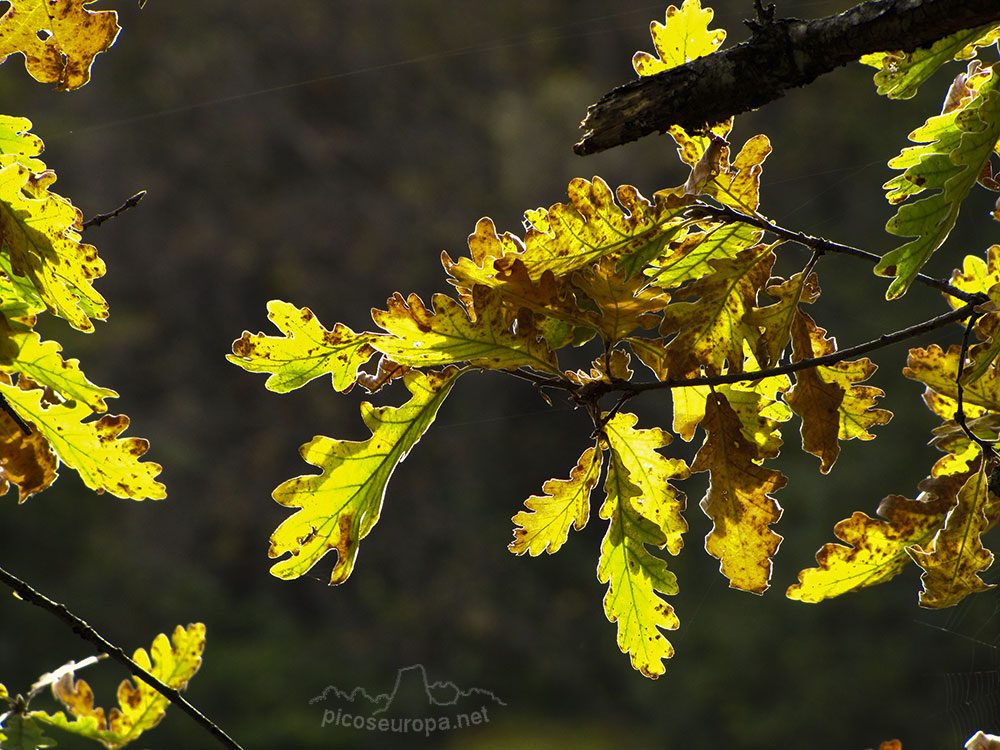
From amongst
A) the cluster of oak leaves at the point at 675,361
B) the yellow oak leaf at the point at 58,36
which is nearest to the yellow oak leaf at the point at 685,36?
the cluster of oak leaves at the point at 675,361

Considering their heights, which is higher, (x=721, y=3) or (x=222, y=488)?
(x=721, y=3)

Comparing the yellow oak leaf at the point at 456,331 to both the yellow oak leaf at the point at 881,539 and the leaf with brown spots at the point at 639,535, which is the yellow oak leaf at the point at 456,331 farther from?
the yellow oak leaf at the point at 881,539

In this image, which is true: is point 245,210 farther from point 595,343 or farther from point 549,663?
point 549,663

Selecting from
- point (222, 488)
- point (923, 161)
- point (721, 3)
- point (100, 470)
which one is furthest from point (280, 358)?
point (721, 3)

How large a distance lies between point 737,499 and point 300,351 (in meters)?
0.35

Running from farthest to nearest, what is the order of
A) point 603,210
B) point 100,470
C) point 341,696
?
point 341,696, point 100,470, point 603,210

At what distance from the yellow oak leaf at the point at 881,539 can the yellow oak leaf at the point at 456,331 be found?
308mm

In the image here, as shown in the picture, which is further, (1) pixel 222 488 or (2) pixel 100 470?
(1) pixel 222 488

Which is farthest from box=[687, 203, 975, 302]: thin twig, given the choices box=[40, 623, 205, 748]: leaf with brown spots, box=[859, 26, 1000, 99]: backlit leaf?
box=[40, 623, 205, 748]: leaf with brown spots

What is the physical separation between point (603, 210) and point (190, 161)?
6.59m

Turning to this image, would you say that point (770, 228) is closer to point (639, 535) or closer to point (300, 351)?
point (639, 535)

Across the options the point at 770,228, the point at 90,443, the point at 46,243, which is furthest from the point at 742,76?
the point at 90,443

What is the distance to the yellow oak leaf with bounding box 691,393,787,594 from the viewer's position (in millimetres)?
683

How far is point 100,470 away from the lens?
0.75 m
